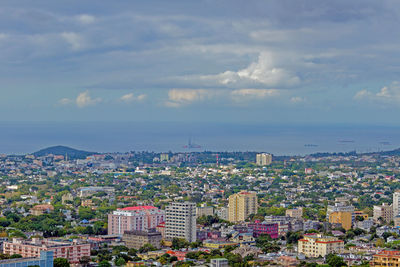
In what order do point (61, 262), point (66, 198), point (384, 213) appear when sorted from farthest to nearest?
point (66, 198) < point (384, 213) < point (61, 262)

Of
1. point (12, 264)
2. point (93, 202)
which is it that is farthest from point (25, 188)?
point (12, 264)

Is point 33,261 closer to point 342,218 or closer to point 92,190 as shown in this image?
point 342,218

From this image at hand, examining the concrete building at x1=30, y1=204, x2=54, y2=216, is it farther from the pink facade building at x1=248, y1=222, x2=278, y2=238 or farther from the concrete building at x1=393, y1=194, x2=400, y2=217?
the concrete building at x1=393, y1=194, x2=400, y2=217

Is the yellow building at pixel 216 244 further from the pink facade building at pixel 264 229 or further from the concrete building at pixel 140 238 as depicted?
the pink facade building at pixel 264 229

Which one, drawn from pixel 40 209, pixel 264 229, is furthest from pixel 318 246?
pixel 40 209

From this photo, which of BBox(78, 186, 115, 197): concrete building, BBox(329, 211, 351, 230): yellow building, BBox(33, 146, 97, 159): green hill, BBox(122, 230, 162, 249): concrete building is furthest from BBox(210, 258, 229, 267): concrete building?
BBox(33, 146, 97, 159): green hill

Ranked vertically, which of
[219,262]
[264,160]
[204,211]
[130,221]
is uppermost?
[264,160]

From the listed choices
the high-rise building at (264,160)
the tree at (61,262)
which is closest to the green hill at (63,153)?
the high-rise building at (264,160)
